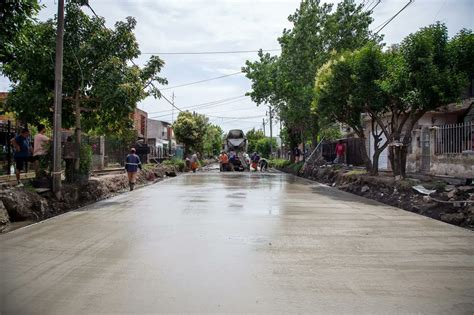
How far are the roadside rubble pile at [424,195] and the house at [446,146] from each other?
341cm

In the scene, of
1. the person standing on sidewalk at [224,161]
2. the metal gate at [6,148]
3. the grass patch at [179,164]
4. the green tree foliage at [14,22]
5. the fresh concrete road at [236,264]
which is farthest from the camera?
the person standing on sidewalk at [224,161]

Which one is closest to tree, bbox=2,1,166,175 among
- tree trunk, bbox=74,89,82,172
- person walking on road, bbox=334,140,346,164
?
tree trunk, bbox=74,89,82,172

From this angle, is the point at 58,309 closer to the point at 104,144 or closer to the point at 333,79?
the point at 333,79

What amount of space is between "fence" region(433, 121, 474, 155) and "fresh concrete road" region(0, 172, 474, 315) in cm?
984

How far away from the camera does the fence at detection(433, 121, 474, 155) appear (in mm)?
18500

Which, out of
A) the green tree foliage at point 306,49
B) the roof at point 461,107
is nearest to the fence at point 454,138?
the roof at point 461,107

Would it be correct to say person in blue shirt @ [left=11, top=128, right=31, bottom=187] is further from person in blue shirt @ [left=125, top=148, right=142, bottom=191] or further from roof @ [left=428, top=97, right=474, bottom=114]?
roof @ [left=428, top=97, right=474, bottom=114]

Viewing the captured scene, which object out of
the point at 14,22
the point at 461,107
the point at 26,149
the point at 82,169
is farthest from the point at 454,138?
the point at 14,22

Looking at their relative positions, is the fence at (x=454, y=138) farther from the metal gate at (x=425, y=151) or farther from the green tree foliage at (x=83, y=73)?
the green tree foliage at (x=83, y=73)

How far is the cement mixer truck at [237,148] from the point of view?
129ft

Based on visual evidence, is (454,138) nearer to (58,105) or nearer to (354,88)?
(354,88)

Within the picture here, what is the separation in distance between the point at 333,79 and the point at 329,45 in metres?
10.1

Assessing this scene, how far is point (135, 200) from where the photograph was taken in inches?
555

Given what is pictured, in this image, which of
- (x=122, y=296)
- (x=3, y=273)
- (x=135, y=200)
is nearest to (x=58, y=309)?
(x=122, y=296)
